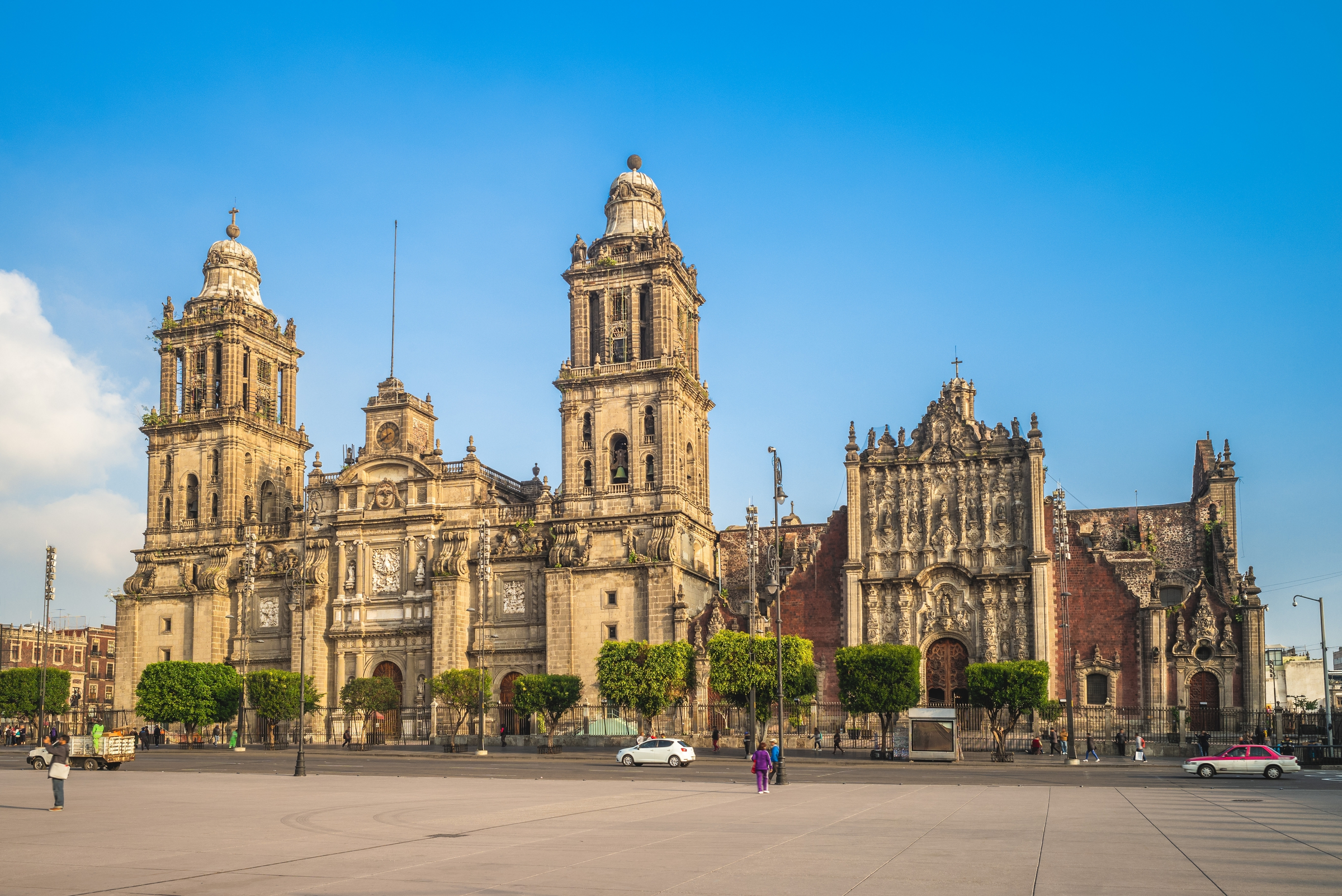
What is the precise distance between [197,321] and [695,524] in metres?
38.0

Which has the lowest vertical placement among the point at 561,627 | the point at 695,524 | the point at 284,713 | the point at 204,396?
the point at 284,713

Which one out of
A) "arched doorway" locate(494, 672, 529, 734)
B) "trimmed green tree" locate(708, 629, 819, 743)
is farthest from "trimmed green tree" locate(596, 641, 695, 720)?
"arched doorway" locate(494, 672, 529, 734)

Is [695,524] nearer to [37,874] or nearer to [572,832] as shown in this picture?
[572,832]

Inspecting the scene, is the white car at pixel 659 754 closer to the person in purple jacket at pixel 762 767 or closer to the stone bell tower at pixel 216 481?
the person in purple jacket at pixel 762 767

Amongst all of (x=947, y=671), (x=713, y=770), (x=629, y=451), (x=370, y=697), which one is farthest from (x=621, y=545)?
(x=713, y=770)

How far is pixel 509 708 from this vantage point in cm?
7088

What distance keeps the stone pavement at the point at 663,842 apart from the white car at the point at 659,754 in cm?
1628

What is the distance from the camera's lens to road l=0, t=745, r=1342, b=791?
4000 centimetres

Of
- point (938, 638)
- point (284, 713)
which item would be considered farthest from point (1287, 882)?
point (284, 713)

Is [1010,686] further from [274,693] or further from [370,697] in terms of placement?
[274,693]

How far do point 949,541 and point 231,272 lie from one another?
53384 mm

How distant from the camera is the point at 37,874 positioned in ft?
54.2

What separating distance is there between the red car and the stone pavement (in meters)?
9.70

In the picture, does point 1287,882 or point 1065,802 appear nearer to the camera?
point 1287,882
